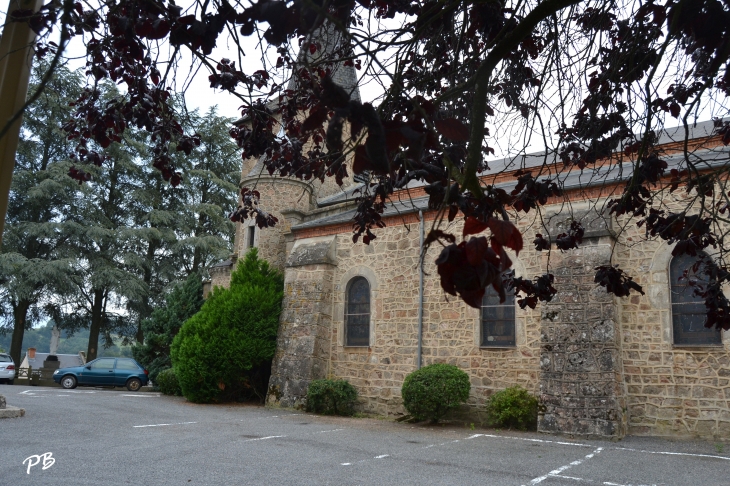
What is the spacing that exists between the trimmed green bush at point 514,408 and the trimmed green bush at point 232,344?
6.14 metres

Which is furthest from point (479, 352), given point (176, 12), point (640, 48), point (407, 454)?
point (176, 12)

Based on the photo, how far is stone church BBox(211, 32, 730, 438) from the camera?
9.61 meters

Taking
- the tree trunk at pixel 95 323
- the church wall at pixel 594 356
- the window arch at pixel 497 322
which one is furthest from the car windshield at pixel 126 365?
the window arch at pixel 497 322

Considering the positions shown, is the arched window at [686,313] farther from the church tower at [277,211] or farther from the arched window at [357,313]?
the church tower at [277,211]

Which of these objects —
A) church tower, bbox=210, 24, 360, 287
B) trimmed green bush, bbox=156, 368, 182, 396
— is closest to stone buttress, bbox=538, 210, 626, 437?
church tower, bbox=210, 24, 360, 287

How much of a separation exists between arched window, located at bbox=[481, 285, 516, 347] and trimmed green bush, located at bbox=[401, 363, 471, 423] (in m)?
1.01

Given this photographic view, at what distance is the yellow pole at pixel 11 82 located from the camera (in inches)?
90.1

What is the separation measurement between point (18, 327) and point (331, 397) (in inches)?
744

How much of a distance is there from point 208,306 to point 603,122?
12756 mm

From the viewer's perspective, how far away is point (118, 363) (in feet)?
65.8

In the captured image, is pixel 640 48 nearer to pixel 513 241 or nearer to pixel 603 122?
pixel 603 122

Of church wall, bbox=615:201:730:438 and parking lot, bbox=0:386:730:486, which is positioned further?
church wall, bbox=615:201:730:438

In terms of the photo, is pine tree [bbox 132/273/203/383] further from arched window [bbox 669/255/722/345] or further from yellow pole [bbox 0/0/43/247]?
yellow pole [bbox 0/0/43/247]

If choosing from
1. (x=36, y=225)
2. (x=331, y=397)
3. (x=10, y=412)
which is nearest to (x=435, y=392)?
(x=331, y=397)
